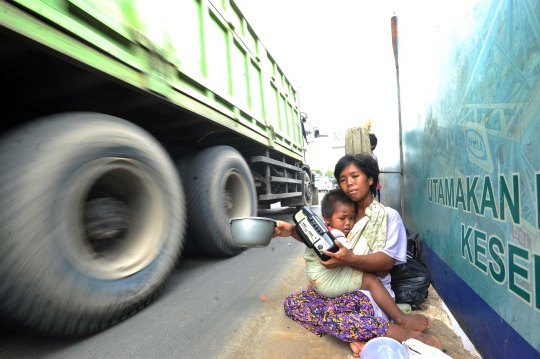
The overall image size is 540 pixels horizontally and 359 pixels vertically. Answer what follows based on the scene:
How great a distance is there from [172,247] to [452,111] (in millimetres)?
1942

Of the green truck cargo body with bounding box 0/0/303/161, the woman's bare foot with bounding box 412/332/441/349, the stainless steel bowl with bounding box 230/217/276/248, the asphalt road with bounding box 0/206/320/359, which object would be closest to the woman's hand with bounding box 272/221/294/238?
the stainless steel bowl with bounding box 230/217/276/248

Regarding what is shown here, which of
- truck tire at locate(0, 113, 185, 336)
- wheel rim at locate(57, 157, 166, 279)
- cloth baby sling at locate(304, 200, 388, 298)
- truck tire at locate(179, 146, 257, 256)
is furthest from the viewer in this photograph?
truck tire at locate(179, 146, 257, 256)

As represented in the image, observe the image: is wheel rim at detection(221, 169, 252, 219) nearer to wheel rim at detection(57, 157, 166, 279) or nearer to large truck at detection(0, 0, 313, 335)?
large truck at detection(0, 0, 313, 335)

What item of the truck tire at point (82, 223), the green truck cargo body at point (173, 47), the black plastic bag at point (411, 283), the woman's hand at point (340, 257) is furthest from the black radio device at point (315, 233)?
the green truck cargo body at point (173, 47)

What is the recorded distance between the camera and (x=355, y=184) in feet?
5.64

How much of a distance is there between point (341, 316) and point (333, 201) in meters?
0.63

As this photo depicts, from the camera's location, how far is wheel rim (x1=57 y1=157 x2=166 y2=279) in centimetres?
148

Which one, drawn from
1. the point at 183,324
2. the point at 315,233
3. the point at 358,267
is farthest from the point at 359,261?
the point at 183,324

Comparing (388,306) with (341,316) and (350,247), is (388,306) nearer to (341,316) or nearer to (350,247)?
(341,316)

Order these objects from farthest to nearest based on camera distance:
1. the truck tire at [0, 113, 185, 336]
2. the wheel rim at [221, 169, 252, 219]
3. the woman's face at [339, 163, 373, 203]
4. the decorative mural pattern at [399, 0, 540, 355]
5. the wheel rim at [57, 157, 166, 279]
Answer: the wheel rim at [221, 169, 252, 219] → the woman's face at [339, 163, 373, 203] → the wheel rim at [57, 157, 166, 279] → the truck tire at [0, 113, 185, 336] → the decorative mural pattern at [399, 0, 540, 355]

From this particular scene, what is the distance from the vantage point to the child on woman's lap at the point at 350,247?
5.09ft

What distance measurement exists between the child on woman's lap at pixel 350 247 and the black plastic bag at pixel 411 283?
26cm

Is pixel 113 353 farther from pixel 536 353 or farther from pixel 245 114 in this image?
pixel 245 114

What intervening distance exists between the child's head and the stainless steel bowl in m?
0.39
